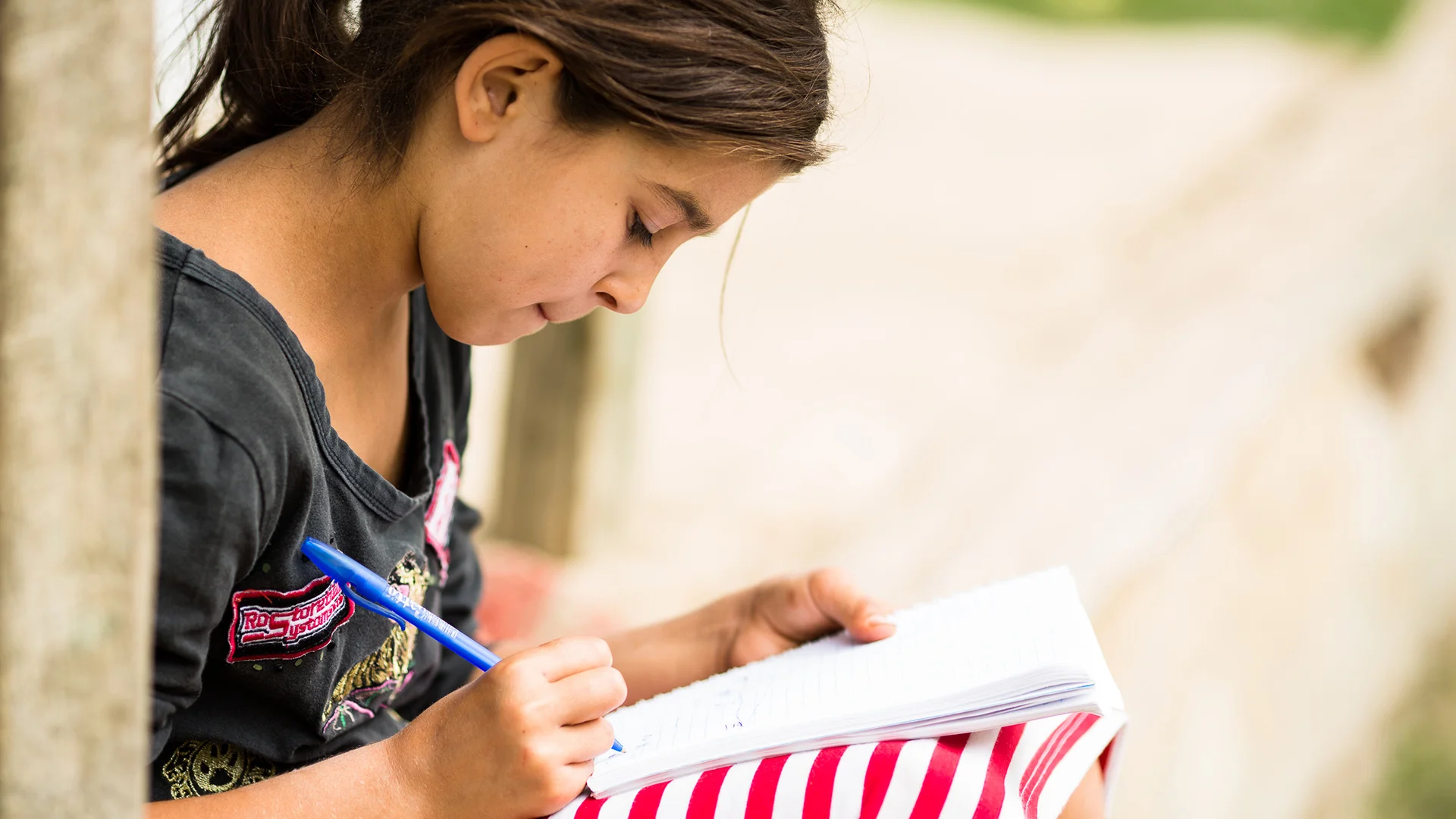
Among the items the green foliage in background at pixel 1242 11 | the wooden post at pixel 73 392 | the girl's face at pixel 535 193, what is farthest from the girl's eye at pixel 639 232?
the green foliage in background at pixel 1242 11

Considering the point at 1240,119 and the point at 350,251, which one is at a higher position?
the point at 1240,119

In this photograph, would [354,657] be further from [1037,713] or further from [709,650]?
[1037,713]

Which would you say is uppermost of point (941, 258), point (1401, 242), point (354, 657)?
point (941, 258)

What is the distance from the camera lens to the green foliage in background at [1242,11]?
790 cm

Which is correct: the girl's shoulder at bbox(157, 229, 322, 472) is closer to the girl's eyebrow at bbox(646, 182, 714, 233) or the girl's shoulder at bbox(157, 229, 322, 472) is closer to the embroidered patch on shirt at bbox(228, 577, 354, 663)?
the embroidered patch on shirt at bbox(228, 577, 354, 663)

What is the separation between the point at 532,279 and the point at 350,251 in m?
0.14

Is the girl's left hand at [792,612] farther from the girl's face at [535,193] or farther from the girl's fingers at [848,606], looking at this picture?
the girl's face at [535,193]

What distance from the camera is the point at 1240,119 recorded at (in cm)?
630

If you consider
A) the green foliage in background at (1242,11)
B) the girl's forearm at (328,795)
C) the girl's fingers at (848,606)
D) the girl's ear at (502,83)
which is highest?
the green foliage in background at (1242,11)

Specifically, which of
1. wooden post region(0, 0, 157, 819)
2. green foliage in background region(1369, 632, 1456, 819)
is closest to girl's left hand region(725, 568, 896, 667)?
wooden post region(0, 0, 157, 819)

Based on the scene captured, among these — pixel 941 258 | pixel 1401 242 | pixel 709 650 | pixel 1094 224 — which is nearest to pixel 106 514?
pixel 709 650

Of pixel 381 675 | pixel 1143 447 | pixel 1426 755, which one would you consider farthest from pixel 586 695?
pixel 1426 755

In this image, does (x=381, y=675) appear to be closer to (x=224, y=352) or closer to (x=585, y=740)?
(x=585, y=740)

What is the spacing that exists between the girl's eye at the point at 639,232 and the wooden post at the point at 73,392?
0.46 m
